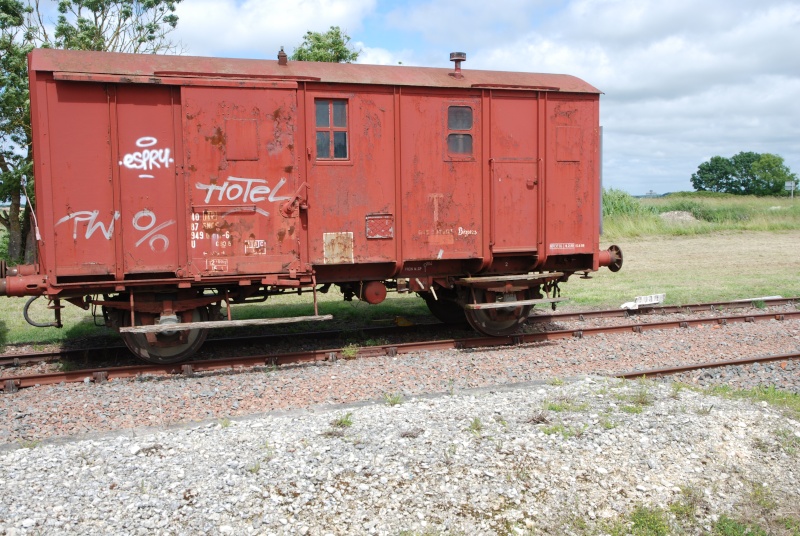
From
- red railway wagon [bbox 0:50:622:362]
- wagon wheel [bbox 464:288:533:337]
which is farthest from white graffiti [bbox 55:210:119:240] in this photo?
wagon wheel [bbox 464:288:533:337]

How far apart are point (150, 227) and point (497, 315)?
17.1 feet

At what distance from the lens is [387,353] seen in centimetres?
976

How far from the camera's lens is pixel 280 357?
9266 mm

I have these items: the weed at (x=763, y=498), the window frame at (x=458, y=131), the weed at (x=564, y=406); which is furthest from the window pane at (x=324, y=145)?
the weed at (x=763, y=498)

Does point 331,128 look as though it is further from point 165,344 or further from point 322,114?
point 165,344

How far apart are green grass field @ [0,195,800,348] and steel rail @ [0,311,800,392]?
1.87 meters

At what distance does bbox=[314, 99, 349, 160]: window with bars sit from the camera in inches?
368

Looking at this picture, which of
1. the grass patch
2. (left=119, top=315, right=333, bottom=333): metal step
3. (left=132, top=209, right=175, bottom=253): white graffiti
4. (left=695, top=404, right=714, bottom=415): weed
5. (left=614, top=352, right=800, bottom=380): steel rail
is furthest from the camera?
(left=132, top=209, right=175, bottom=253): white graffiti

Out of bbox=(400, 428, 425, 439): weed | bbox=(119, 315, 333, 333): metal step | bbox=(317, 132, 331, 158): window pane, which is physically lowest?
bbox=(400, 428, 425, 439): weed

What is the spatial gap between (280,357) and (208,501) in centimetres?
463

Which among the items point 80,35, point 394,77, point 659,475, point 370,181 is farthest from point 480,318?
point 80,35

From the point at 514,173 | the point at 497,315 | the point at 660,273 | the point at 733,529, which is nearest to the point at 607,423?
the point at 733,529

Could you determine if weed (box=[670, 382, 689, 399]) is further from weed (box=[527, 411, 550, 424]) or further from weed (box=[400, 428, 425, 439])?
weed (box=[400, 428, 425, 439])

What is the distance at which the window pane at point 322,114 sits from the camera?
30.6 feet
